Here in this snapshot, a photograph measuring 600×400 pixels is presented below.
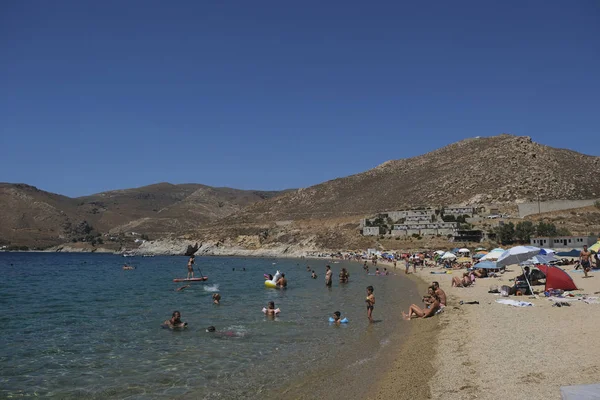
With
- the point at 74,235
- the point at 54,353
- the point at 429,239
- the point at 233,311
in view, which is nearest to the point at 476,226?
the point at 429,239

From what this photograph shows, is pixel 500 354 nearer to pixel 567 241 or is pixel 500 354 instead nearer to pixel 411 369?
pixel 411 369

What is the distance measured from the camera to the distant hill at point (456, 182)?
99625mm

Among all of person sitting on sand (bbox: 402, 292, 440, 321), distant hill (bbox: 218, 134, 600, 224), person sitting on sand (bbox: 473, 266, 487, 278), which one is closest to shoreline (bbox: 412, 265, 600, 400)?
person sitting on sand (bbox: 402, 292, 440, 321)

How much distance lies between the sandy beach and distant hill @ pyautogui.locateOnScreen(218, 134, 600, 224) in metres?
88.1

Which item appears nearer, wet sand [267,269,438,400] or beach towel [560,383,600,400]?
beach towel [560,383,600,400]

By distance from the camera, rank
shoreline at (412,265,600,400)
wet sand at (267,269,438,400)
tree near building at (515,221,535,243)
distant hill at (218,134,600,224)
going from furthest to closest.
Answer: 1. distant hill at (218,134,600,224)
2. tree near building at (515,221,535,243)
3. wet sand at (267,269,438,400)
4. shoreline at (412,265,600,400)

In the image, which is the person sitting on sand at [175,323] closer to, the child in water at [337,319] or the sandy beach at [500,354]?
the child in water at [337,319]

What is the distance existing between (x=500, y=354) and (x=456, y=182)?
106 metres

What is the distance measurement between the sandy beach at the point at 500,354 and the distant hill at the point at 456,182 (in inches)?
3469

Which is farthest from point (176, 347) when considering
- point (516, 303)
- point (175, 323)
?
point (516, 303)

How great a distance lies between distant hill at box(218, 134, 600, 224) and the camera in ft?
327

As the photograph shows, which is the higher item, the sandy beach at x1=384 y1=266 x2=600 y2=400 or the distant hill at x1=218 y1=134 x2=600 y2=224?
the distant hill at x1=218 y1=134 x2=600 y2=224

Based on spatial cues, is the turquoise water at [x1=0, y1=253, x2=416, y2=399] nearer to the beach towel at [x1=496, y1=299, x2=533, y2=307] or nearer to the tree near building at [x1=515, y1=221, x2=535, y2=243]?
the beach towel at [x1=496, y1=299, x2=533, y2=307]

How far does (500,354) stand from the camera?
32.9ft
